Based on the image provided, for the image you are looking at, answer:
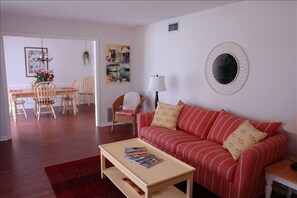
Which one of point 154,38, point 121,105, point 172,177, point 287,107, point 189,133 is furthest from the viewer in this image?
point 121,105

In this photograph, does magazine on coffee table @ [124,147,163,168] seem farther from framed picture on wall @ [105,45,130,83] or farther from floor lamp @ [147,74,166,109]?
framed picture on wall @ [105,45,130,83]

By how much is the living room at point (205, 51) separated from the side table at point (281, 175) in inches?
17.1

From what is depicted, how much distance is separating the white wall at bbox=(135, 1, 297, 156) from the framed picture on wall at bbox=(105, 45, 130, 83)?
3.47 feet

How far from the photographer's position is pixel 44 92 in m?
5.74

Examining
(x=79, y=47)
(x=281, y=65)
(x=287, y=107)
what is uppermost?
(x=79, y=47)

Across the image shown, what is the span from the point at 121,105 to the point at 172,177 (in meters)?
3.18

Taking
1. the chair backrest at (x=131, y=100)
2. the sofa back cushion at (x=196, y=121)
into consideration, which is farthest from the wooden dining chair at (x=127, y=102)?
the sofa back cushion at (x=196, y=121)

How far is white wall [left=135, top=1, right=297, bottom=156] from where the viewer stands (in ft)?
8.30

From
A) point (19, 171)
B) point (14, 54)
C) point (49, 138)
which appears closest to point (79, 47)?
point (14, 54)

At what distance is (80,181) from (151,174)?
1.12m

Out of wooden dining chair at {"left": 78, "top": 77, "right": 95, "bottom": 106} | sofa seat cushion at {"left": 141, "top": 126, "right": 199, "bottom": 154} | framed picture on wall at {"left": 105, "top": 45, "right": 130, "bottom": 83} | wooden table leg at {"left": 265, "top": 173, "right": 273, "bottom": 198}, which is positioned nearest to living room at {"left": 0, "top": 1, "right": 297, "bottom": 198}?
framed picture on wall at {"left": 105, "top": 45, "right": 130, "bottom": 83}

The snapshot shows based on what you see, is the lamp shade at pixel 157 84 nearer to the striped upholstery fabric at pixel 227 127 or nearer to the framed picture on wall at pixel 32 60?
the striped upholstery fabric at pixel 227 127

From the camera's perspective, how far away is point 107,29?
484 centimetres

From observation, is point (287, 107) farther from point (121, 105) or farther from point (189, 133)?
point (121, 105)
